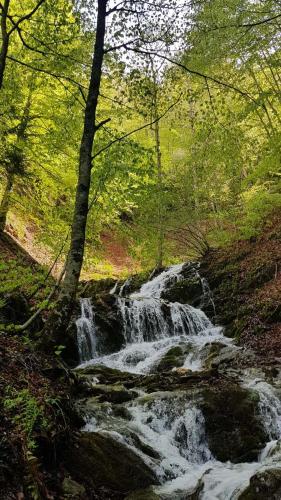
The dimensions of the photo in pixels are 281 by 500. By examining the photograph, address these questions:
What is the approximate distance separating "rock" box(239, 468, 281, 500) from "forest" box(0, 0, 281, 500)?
14 millimetres

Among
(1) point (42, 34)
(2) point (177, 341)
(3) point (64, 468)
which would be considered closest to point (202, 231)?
(2) point (177, 341)

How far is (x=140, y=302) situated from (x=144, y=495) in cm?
914

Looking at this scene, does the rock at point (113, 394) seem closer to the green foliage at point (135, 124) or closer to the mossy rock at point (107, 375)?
the mossy rock at point (107, 375)

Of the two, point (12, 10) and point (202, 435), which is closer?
point (202, 435)

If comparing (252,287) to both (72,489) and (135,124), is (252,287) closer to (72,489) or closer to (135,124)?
(72,489)

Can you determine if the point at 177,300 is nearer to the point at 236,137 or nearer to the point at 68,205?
the point at 68,205

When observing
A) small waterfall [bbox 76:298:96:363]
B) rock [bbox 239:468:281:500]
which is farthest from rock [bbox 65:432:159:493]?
small waterfall [bbox 76:298:96:363]

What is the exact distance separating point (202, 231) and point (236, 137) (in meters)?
9.27

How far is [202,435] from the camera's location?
6293 mm

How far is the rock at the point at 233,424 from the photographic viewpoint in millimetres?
5965

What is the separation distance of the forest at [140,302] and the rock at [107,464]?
18 mm

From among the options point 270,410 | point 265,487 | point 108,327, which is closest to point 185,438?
point 270,410

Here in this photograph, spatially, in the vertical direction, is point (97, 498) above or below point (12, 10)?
below

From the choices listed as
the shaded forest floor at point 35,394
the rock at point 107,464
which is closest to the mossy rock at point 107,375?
the shaded forest floor at point 35,394
